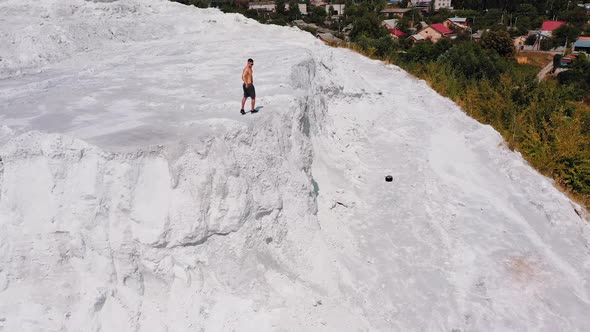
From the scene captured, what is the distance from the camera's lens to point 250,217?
811cm

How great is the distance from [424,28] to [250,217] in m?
64.1

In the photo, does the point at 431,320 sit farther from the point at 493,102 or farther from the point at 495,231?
the point at 493,102

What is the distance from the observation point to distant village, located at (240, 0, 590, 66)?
191ft

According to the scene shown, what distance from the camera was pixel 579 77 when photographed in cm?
4281

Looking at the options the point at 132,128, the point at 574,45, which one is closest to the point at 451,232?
the point at 132,128

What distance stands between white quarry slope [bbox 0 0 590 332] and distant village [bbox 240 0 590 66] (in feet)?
127

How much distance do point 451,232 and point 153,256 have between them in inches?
260

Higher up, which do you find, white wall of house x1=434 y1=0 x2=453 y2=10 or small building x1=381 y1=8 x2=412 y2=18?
white wall of house x1=434 y1=0 x2=453 y2=10

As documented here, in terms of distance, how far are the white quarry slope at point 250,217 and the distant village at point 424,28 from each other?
3875 centimetres

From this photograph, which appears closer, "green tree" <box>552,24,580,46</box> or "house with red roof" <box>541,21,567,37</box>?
"green tree" <box>552,24,580,46</box>

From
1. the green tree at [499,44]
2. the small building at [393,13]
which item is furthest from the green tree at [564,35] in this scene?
the small building at [393,13]

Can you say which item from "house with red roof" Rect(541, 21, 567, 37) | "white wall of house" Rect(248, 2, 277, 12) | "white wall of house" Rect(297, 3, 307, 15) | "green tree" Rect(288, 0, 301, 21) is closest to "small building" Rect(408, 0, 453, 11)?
"white wall of house" Rect(297, 3, 307, 15)

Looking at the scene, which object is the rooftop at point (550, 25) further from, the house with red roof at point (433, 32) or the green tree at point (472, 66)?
the green tree at point (472, 66)

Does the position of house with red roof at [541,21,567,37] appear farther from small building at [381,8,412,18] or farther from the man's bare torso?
the man's bare torso
